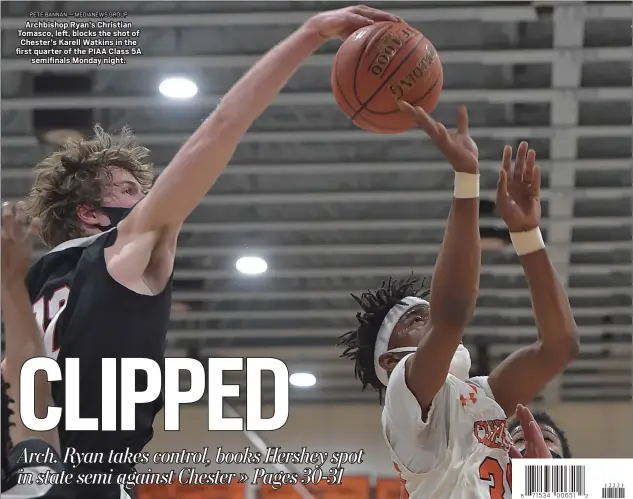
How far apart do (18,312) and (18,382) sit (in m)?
0.15

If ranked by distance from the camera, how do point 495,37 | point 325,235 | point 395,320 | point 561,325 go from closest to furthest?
1. point 561,325
2. point 395,320
3. point 495,37
4. point 325,235

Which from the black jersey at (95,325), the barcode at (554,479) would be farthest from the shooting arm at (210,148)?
the barcode at (554,479)

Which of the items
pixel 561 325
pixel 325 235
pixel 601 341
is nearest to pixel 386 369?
pixel 561 325

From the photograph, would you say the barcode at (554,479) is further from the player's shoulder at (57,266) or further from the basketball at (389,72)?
the player's shoulder at (57,266)

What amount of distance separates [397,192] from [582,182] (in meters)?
0.92

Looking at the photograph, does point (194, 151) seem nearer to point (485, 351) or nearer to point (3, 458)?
point (3, 458)

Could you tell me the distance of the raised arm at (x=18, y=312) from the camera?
1753 millimetres

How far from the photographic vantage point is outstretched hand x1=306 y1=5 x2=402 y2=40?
182cm

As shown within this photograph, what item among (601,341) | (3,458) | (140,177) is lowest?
(3,458)

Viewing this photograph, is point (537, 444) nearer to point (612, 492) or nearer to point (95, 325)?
point (612, 492)

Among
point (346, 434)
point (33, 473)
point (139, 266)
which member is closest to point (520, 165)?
point (139, 266)

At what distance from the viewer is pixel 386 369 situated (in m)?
2.13

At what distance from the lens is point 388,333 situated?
216 centimetres

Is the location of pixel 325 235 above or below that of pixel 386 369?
above
